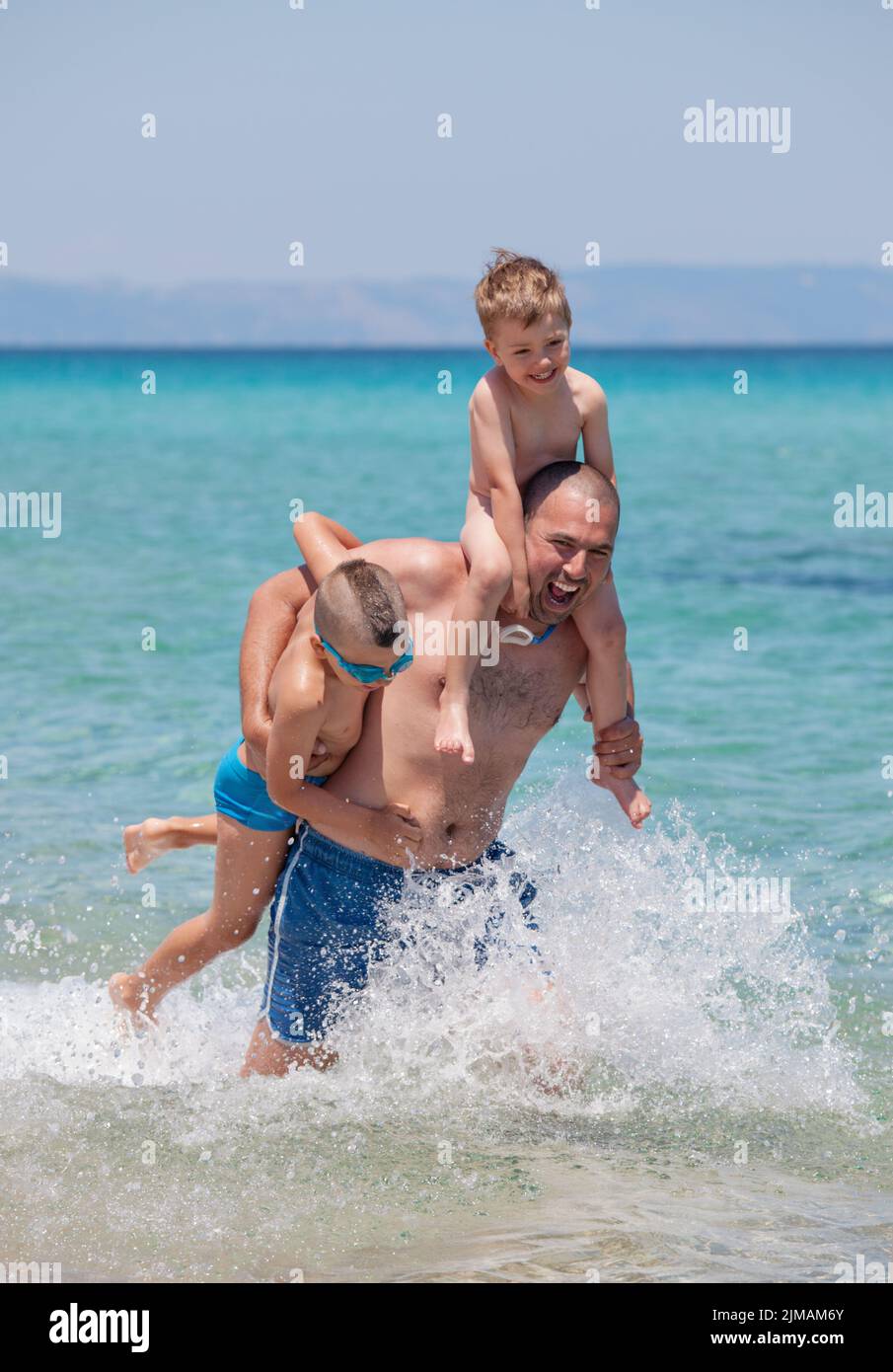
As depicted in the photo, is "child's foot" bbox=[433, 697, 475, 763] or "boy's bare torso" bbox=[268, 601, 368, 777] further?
"child's foot" bbox=[433, 697, 475, 763]

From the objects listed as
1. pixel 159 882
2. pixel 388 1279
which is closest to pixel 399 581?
pixel 388 1279

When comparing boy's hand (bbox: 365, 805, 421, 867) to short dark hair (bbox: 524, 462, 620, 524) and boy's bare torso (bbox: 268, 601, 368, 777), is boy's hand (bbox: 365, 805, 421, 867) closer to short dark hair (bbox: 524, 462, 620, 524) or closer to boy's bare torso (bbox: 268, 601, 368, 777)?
boy's bare torso (bbox: 268, 601, 368, 777)

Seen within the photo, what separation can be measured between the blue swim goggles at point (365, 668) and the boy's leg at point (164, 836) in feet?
3.81

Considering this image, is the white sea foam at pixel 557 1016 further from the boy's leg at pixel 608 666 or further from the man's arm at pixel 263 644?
the man's arm at pixel 263 644

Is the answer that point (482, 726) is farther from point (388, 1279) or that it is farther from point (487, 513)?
point (388, 1279)

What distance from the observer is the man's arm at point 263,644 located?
445cm

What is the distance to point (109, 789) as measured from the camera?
312 inches

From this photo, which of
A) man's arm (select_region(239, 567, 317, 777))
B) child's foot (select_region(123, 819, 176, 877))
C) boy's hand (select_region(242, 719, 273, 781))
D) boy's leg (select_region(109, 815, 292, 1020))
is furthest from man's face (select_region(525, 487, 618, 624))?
child's foot (select_region(123, 819, 176, 877))

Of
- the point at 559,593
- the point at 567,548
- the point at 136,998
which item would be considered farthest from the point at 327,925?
the point at 567,548

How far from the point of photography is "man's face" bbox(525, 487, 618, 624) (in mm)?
4289

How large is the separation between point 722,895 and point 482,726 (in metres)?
1.76

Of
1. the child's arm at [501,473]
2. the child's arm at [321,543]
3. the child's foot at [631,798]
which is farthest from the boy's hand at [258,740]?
the child's foot at [631,798]

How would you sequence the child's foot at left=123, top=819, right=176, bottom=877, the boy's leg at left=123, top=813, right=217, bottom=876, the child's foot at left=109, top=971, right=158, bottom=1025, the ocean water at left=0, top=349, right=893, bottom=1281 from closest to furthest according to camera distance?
the ocean water at left=0, top=349, right=893, bottom=1281, the child's foot at left=109, top=971, right=158, bottom=1025, the boy's leg at left=123, top=813, right=217, bottom=876, the child's foot at left=123, top=819, right=176, bottom=877

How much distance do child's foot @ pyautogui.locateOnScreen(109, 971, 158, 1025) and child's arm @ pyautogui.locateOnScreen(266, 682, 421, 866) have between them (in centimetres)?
102
